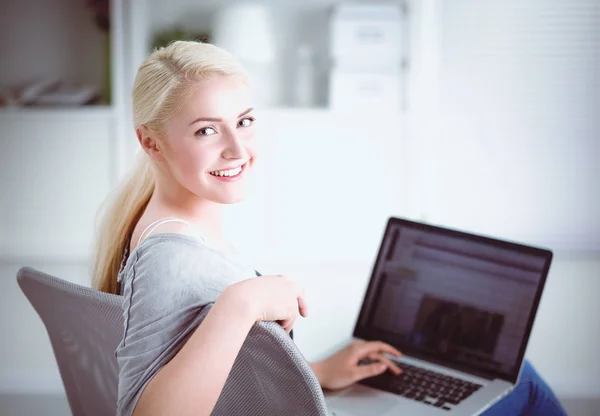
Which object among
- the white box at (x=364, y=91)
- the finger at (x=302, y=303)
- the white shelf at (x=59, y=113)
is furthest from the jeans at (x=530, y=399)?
the white shelf at (x=59, y=113)

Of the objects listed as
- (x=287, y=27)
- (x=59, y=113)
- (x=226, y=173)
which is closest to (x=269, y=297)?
(x=226, y=173)

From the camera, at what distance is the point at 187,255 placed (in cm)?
89

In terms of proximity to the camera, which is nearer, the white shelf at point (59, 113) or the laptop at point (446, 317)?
the laptop at point (446, 317)

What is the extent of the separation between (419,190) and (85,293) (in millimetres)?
2597

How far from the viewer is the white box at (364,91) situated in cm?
323

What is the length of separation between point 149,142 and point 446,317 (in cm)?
61

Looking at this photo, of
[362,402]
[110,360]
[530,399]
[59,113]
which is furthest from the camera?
[59,113]

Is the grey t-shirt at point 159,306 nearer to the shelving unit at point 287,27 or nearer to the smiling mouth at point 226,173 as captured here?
the smiling mouth at point 226,173

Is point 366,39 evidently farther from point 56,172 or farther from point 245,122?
point 245,122

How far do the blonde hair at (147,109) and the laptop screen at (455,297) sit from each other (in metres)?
0.48

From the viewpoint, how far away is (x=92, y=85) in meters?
3.52

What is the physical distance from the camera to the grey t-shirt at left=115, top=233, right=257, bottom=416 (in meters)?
0.83

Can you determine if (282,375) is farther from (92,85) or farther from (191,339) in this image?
(92,85)

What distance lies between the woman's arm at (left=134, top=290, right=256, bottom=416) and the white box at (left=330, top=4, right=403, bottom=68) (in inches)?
99.6
